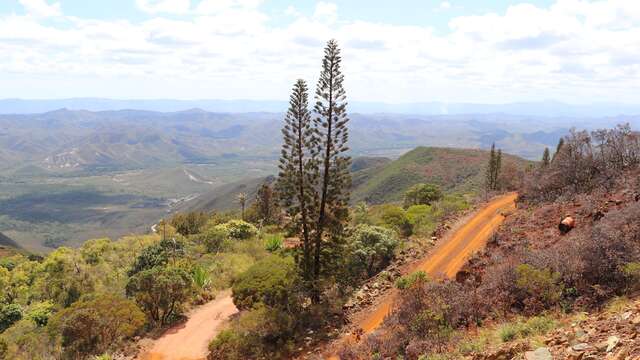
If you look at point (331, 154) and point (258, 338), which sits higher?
point (331, 154)

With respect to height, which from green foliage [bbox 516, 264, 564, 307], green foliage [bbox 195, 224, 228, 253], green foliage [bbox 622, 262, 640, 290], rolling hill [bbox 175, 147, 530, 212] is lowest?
rolling hill [bbox 175, 147, 530, 212]

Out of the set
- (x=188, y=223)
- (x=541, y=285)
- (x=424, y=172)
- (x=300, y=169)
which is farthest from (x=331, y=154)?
(x=424, y=172)

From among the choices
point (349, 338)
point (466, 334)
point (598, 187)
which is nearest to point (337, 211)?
point (349, 338)

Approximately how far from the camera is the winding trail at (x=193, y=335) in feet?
59.5

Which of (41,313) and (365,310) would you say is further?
(41,313)

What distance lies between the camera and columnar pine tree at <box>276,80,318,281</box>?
19078 mm

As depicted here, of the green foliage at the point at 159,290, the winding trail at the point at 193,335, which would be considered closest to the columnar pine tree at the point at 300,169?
the winding trail at the point at 193,335

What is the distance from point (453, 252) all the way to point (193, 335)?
12.1m

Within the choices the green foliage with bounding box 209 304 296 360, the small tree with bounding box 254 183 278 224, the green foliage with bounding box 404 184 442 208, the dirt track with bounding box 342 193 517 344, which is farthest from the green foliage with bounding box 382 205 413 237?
the small tree with bounding box 254 183 278 224

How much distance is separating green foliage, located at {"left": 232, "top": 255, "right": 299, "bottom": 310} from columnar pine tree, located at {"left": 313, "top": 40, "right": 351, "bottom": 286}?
1256mm

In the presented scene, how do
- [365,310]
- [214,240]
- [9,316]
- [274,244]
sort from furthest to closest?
[214,240]
[274,244]
[9,316]
[365,310]

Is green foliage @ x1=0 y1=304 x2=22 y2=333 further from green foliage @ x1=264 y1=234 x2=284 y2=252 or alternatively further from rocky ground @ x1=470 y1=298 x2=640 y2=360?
rocky ground @ x1=470 y1=298 x2=640 y2=360

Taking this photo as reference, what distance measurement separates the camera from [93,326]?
18.4 m

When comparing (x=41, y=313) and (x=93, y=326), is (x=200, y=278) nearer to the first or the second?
(x=93, y=326)
